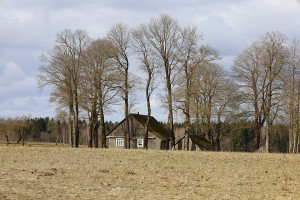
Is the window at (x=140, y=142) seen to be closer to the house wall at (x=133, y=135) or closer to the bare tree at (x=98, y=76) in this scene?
the house wall at (x=133, y=135)

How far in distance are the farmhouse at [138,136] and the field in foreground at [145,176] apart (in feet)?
90.7

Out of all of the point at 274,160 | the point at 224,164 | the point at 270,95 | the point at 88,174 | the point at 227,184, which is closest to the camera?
the point at 227,184

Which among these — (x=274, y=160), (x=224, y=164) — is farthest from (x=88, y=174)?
(x=274, y=160)

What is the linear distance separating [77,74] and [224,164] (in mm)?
25550

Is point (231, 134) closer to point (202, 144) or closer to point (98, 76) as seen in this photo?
point (202, 144)

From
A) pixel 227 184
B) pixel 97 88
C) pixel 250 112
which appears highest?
pixel 97 88

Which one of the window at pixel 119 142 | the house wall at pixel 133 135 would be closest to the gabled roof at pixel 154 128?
the house wall at pixel 133 135

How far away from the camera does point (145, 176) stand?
20594 mm

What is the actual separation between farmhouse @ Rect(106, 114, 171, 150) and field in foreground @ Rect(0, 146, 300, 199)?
27658 mm

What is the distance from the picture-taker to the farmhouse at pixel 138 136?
2303 inches

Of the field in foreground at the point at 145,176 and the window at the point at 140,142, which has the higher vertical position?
the field in foreground at the point at 145,176

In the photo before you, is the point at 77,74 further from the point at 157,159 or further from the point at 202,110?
the point at 157,159

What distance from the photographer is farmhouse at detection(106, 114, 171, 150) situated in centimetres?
5850

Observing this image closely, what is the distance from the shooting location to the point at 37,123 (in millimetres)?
155875
